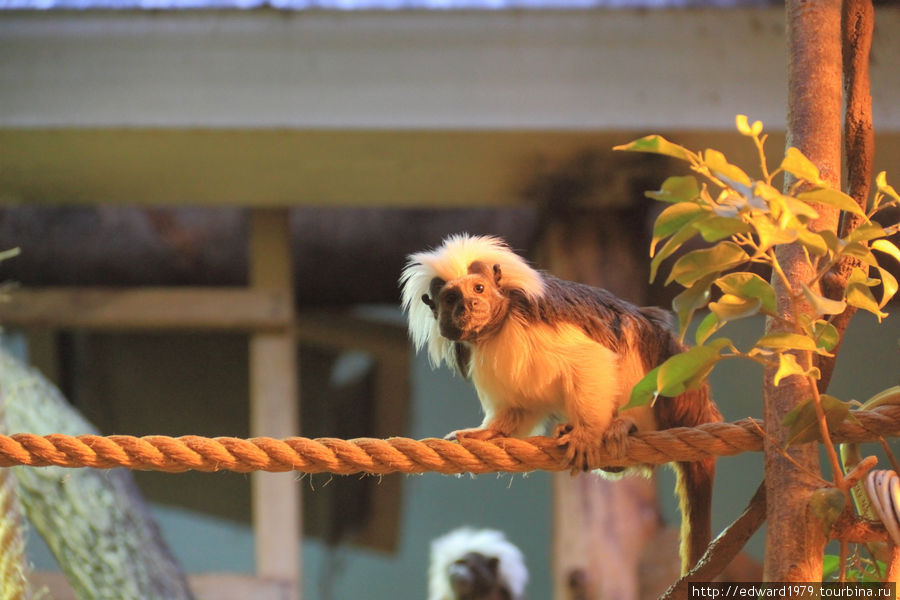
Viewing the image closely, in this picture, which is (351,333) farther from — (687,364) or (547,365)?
(687,364)

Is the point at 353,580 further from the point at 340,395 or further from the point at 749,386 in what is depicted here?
the point at 749,386

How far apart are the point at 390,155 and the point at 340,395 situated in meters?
2.39

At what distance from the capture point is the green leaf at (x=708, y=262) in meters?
1.25

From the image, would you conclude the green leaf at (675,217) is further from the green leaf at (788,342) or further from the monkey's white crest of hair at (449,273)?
the monkey's white crest of hair at (449,273)

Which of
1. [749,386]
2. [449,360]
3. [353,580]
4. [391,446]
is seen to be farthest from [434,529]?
[391,446]

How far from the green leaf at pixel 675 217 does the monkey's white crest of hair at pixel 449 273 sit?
63 centimetres

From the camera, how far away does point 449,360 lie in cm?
→ 202

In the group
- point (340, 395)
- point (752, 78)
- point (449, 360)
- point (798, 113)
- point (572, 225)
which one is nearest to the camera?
point (798, 113)

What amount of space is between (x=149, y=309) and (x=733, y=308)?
3.44 m

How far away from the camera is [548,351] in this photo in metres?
1.79

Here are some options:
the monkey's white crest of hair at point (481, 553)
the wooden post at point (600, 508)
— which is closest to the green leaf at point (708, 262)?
the wooden post at point (600, 508)

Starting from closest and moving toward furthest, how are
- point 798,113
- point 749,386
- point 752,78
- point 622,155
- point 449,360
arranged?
point 798,113
point 449,360
point 752,78
point 622,155
point 749,386

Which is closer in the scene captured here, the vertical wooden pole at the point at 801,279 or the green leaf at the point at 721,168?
the green leaf at the point at 721,168

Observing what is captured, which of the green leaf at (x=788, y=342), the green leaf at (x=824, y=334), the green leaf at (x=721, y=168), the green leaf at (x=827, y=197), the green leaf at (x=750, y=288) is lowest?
the green leaf at (x=788, y=342)
